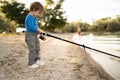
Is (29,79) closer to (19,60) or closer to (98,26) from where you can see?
(19,60)

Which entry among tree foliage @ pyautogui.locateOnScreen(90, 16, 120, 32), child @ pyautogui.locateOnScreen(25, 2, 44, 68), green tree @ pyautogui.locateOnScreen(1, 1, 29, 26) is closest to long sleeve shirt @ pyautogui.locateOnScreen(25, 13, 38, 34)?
child @ pyautogui.locateOnScreen(25, 2, 44, 68)

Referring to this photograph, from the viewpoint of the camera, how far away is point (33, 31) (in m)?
7.44

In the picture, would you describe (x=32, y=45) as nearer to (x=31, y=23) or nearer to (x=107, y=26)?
(x=31, y=23)

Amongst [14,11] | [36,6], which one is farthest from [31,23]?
[14,11]

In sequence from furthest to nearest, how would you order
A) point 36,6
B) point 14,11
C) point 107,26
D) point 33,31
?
1. point 107,26
2. point 14,11
3. point 33,31
4. point 36,6

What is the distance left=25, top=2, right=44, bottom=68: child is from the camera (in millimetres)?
7234

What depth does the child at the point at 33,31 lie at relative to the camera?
7.23 metres

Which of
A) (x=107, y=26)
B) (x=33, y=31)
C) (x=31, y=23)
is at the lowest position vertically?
(x=107, y=26)

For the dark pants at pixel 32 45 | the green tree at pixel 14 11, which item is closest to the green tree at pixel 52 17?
the green tree at pixel 14 11

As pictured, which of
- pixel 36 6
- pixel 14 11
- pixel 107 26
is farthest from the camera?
pixel 107 26

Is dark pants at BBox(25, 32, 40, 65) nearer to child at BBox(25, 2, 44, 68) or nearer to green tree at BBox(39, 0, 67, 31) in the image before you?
child at BBox(25, 2, 44, 68)

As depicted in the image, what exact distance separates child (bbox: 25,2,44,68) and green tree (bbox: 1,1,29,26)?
44.7 m

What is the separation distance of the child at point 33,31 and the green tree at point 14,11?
44717 mm

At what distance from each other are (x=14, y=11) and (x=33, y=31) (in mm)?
45465
